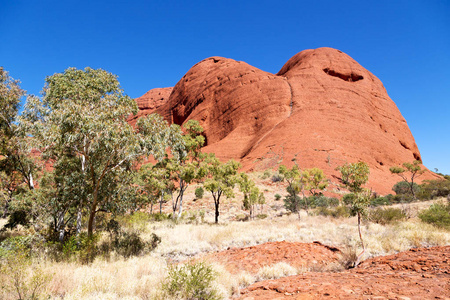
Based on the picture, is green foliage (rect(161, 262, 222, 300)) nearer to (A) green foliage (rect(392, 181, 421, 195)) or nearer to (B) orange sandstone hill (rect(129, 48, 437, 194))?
(B) orange sandstone hill (rect(129, 48, 437, 194))

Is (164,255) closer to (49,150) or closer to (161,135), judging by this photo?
(161,135)

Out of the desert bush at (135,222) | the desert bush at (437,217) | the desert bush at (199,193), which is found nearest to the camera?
the desert bush at (437,217)

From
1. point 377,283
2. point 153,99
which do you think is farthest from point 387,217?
point 153,99

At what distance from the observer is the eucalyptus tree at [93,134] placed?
7.12m

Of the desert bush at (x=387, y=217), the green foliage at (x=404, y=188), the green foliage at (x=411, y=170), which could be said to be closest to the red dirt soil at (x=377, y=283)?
the desert bush at (x=387, y=217)

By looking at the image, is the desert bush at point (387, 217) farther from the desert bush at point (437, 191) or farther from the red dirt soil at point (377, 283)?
the desert bush at point (437, 191)

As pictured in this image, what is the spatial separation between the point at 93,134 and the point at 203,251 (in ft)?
22.6

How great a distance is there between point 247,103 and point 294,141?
791 inches

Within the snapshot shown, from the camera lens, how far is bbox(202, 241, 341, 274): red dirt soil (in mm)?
7739

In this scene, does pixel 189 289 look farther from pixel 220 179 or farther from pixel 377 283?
pixel 220 179

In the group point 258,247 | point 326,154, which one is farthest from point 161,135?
point 326,154

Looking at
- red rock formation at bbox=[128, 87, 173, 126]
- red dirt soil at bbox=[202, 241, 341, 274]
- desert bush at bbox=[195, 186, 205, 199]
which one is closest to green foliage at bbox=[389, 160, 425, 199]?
red dirt soil at bbox=[202, 241, 341, 274]

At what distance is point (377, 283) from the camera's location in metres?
5.05

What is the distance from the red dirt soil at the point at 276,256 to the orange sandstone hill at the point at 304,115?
84.3ft
